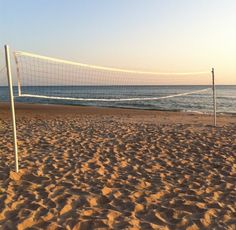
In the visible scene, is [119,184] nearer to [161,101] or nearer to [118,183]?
[118,183]

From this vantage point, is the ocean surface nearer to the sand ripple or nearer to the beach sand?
the beach sand

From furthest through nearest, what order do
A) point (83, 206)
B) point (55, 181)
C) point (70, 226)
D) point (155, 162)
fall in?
point (155, 162) < point (55, 181) < point (83, 206) < point (70, 226)

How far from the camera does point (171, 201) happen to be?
490 centimetres

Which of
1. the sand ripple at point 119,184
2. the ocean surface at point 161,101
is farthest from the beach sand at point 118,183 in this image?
the ocean surface at point 161,101

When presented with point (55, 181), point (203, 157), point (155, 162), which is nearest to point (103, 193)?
point (55, 181)

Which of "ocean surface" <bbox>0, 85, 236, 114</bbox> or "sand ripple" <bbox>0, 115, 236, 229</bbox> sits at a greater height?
"sand ripple" <bbox>0, 115, 236, 229</bbox>

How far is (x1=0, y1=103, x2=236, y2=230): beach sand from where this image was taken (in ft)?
14.0

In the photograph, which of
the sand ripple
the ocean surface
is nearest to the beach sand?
the sand ripple

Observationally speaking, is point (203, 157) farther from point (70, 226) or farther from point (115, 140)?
point (70, 226)

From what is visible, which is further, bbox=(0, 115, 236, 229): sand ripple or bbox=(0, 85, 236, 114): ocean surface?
bbox=(0, 85, 236, 114): ocean surface

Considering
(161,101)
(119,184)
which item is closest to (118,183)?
(119,184)

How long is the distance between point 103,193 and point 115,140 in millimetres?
4220

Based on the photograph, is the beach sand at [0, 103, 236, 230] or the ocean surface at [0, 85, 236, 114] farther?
the ocean surface at [0, 85, 236, 114]

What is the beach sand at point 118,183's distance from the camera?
4281 mm
